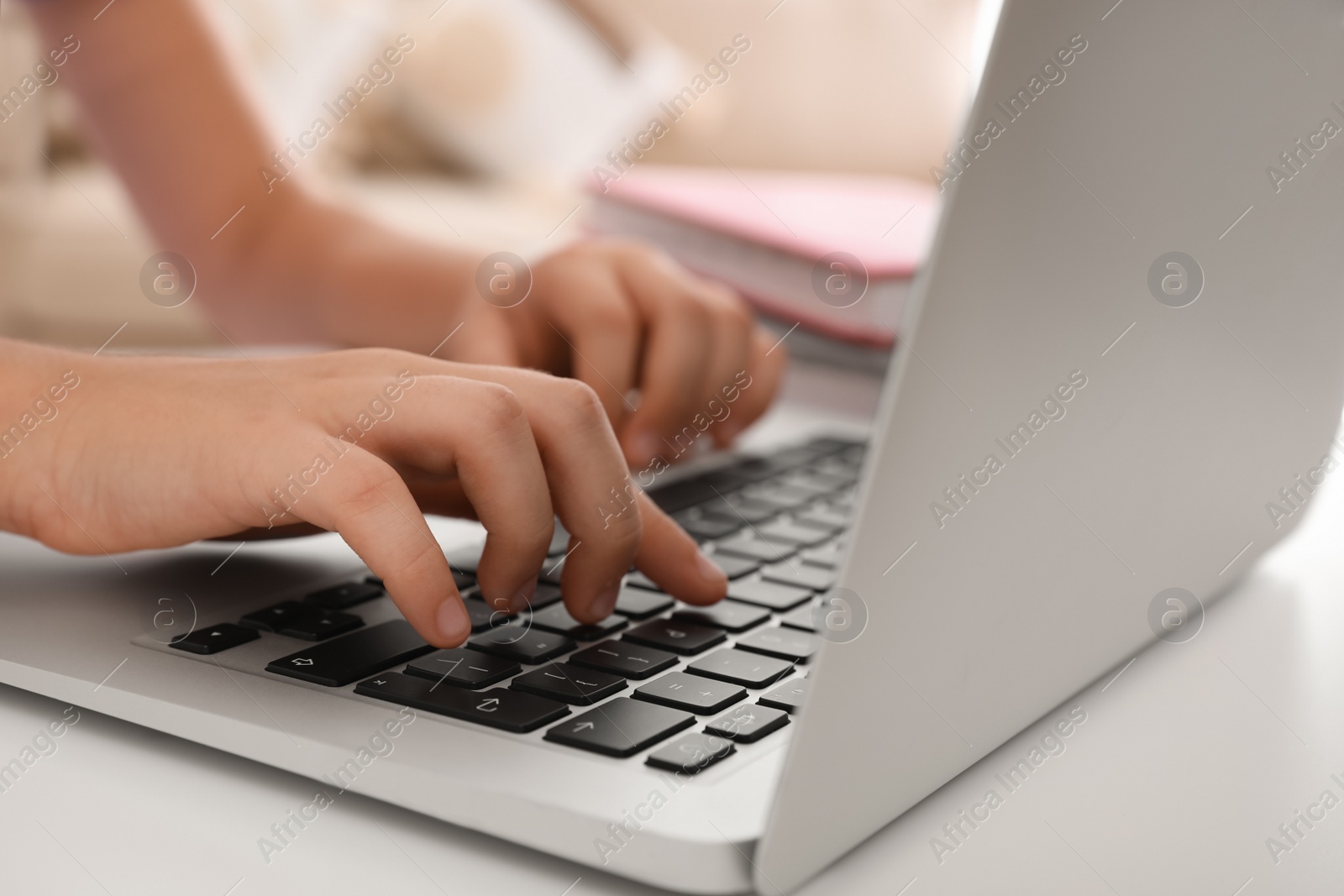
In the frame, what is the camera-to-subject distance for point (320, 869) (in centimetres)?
28

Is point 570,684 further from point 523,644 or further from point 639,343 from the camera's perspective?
point 639,343

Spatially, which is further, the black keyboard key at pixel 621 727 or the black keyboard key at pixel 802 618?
the black keyboard key at pixel 802 618

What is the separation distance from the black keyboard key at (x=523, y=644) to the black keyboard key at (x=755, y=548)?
5.7 inches

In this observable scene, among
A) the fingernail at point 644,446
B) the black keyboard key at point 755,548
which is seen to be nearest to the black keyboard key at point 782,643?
the black keyboard key at point 755,548

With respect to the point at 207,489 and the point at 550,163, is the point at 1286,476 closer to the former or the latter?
the point at 207,489

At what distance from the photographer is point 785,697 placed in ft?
1.16

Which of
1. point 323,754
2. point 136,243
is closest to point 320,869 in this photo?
point 323,754

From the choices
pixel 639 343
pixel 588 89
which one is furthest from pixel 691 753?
pixel 588 89

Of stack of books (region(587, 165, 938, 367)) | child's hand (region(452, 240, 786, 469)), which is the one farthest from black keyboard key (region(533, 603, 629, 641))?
stack of books (region(587, 165, 938, 367))

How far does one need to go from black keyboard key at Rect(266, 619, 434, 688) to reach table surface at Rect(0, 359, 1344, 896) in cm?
3

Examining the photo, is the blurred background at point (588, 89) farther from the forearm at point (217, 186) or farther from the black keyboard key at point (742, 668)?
the black keyboard key at point (742, 668)

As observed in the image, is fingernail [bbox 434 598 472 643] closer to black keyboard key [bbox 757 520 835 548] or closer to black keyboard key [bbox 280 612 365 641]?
black keyboard key [bbox 280 612 365 641]

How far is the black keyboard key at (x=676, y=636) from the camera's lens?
0.39 metres

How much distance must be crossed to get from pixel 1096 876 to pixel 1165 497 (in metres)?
0.14
